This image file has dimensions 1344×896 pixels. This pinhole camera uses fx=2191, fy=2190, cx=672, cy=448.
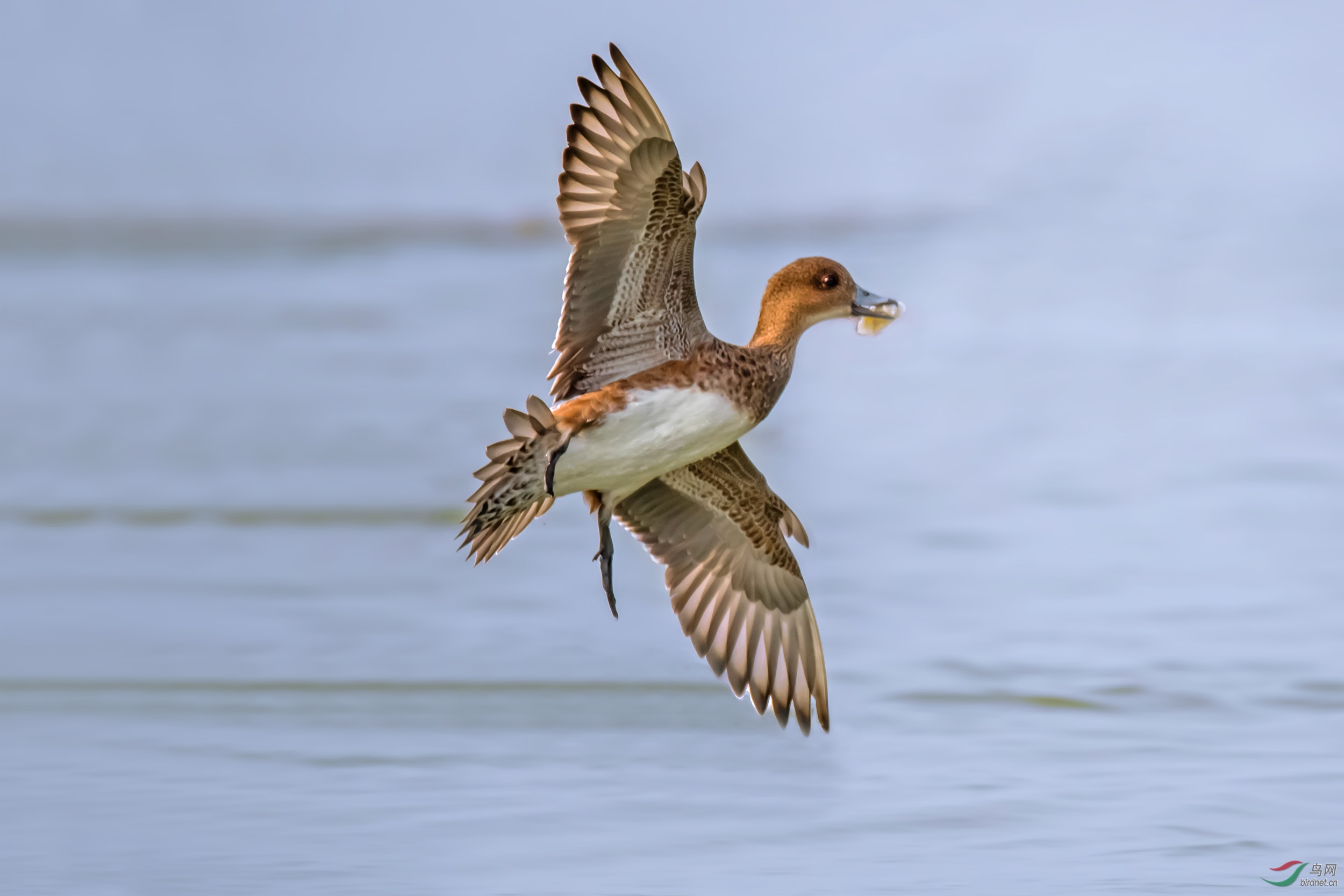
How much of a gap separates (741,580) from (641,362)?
1109 mm

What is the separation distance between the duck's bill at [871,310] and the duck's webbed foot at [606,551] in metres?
0.97

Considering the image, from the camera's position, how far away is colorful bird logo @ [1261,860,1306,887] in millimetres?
6172

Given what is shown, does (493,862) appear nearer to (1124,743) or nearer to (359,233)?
(1124,743)

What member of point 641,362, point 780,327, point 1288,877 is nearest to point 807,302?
A: point 780,327

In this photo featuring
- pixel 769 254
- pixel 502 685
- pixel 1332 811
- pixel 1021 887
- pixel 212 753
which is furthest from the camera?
pixel 769 254

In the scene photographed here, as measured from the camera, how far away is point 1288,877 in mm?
6207

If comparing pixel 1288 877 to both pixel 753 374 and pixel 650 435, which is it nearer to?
pixel 753 374

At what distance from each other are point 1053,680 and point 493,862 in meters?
2.55

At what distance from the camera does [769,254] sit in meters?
14.4

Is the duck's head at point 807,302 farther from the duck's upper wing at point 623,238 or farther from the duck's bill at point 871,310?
the duck's upper wing at point 623,238

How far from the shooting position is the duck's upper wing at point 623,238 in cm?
601

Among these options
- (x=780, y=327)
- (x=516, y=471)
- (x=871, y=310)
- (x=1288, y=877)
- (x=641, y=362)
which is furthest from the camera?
(x=871, y=310)

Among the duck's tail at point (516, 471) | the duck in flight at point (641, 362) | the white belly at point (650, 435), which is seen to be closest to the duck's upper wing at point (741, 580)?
the duck in flight at point (641, 362)

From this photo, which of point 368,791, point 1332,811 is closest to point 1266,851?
point 1332,811
